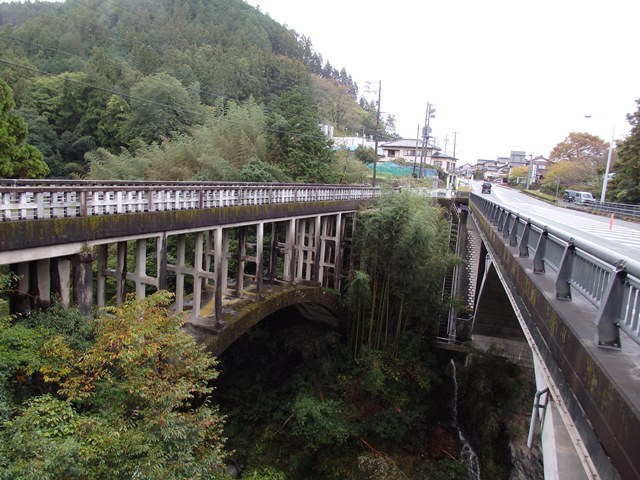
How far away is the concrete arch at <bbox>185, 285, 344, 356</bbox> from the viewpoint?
41.4ft

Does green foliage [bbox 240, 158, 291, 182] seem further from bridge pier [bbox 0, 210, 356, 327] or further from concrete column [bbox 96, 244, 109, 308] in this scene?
concrete column [bbox 96, 244, 109, 308]

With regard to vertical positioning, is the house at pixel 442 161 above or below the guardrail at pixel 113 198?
above

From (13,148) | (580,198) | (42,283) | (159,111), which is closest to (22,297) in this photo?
(42,283)

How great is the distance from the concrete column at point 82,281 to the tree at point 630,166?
109 feet

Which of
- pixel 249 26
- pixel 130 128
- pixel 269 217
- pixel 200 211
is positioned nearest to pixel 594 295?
pixel 200 211

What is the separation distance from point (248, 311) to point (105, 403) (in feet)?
24.4

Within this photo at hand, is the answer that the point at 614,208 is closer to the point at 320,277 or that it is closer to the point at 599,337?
the point at 320,277

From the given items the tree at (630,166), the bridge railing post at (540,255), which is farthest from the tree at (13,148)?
the tree at (630,166)

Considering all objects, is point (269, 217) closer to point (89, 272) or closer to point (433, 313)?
point (89, 272)

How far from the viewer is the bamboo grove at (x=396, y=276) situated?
59.6 ft

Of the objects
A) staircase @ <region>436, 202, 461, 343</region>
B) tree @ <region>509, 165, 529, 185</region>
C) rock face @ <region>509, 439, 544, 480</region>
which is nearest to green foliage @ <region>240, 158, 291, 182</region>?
staircase @ <region>436, 202, 461, 343</region>

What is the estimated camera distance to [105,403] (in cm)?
668

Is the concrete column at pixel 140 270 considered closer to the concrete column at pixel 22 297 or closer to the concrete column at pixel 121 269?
the concrete column at pixel 121 269

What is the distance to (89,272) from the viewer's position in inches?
330
